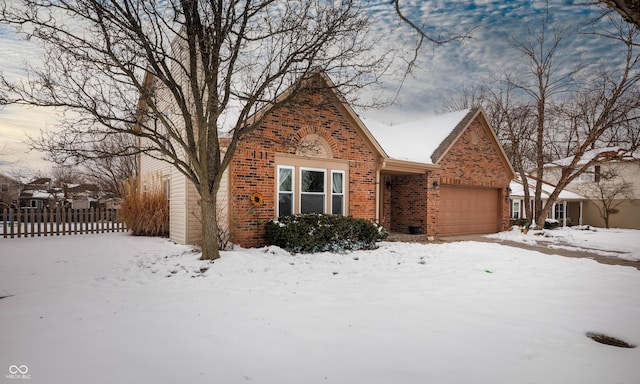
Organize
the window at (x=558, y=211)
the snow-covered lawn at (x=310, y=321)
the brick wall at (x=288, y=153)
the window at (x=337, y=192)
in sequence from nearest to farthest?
the snow-covered lawn at (x=310, y=321) → the brick wall at (x=288, y=153) → the window at (x=337, y=192) → the window at (x=558, y=211)

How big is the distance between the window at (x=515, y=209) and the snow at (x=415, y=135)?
9114 millimetres

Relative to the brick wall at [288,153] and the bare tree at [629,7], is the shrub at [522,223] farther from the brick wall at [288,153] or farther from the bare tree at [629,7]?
the bare tree at [629,7]

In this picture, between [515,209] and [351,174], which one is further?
[515,209]

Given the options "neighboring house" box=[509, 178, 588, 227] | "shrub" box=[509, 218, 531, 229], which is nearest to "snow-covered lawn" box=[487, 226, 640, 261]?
"shrub" box=[509, 218, 531, 229]

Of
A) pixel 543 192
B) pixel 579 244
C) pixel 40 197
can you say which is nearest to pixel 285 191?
pixel 579 244

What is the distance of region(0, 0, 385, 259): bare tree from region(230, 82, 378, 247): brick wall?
3.53ft

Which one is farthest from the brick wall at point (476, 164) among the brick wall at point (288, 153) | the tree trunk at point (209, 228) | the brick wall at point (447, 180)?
the tree trunk at point (209, 228)

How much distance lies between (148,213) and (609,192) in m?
30.4

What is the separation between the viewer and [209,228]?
7.89 meters

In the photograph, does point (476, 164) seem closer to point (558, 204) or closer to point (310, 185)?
point (310, 185)

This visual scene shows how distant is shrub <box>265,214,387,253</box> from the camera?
9.44 meters

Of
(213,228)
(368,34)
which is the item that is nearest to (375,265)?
(213,228)

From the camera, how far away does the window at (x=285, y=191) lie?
414 inches

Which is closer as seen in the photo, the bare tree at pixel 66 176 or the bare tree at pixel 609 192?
the bare tree at pixel 609 192
